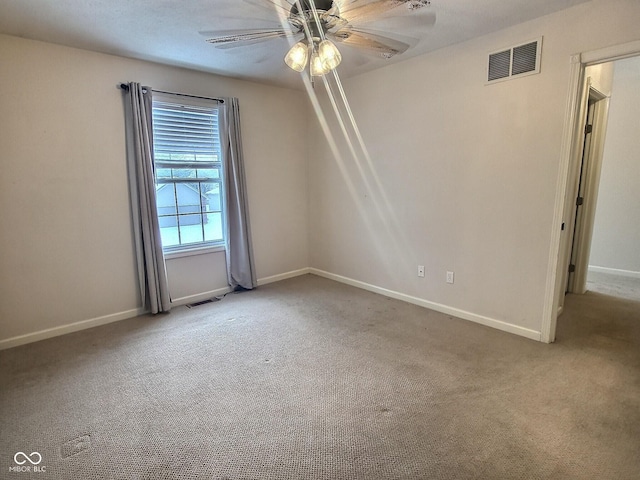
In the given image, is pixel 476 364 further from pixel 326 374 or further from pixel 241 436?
pixel 241 436

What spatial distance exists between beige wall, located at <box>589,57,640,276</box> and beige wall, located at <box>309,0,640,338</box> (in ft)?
8.66

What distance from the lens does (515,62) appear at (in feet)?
8.63

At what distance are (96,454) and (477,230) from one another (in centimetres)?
311

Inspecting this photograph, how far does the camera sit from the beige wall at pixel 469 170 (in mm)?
2500

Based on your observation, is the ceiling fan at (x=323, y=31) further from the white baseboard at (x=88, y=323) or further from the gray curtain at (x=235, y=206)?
the white baseboard at (x=88, y=323)

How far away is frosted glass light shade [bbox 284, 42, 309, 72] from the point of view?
6.26 ft

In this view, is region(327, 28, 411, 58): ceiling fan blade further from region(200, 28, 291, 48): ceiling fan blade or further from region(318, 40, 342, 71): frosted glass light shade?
region(200, 28, 291, 48): ceiling fan blade

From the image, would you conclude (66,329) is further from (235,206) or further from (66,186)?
(235,206)

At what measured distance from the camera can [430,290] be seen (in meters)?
3.49

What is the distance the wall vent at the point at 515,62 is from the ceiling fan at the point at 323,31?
96 centimetres

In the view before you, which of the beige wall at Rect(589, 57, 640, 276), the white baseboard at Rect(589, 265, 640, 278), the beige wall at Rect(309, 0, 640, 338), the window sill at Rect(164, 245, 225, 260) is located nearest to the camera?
the beige wall at Rect(309, 0, 640, 338)

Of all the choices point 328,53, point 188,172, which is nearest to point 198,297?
point 188,172

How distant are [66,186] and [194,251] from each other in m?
1.32

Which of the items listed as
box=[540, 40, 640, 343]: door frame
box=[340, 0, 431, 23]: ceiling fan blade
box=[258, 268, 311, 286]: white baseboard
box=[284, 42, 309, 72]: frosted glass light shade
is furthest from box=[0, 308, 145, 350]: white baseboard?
box=[540, 40, 640, 343]: door frame
